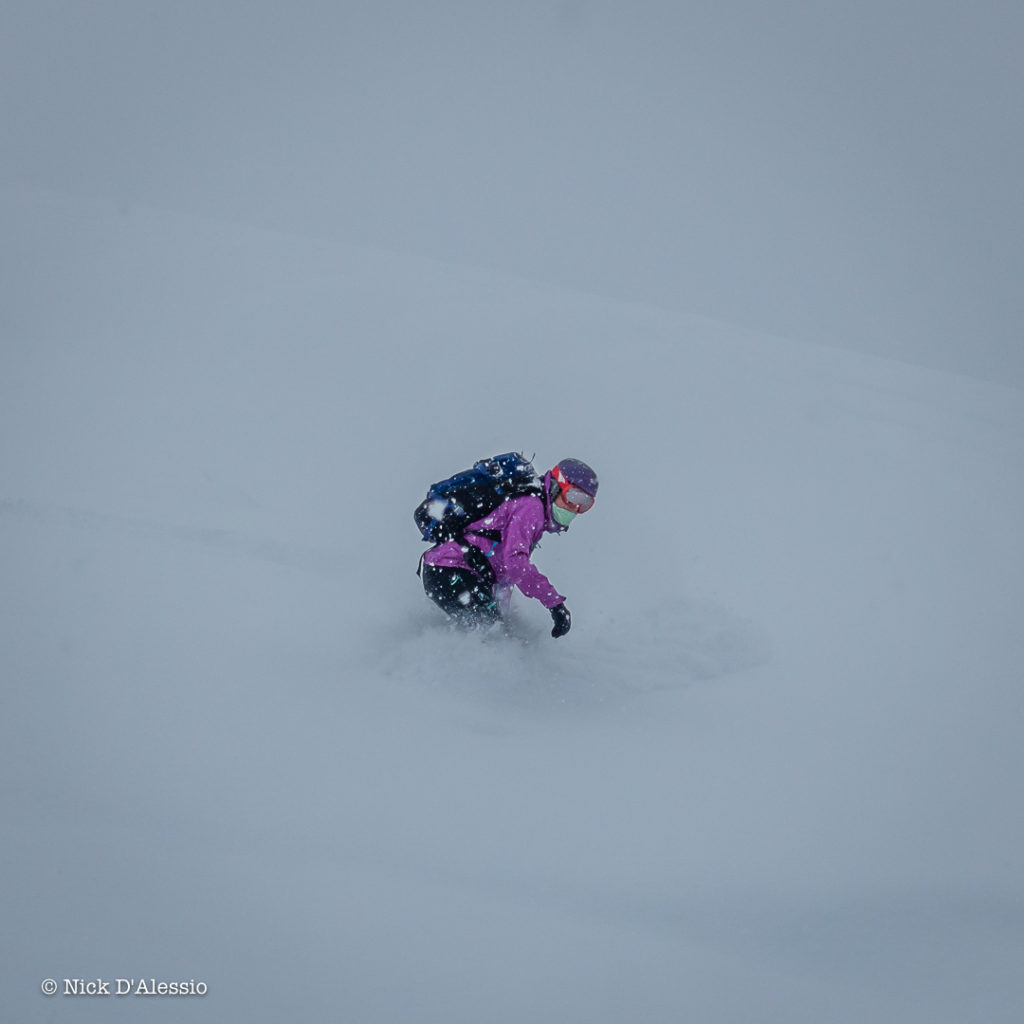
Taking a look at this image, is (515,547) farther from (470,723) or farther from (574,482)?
(470,723)

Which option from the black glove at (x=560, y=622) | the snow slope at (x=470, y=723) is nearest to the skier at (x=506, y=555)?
the black glove at (x=560, y=622)

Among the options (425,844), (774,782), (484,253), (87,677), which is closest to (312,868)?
(425,844)

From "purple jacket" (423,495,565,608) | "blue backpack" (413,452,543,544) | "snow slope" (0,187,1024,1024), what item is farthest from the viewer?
"blue backpack" (413,452,543,544)

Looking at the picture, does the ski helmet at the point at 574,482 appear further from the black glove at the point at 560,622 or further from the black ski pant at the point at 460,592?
the black ski pant at the point at 460,592

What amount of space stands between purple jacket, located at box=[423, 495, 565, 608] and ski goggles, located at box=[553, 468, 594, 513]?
0.13 m

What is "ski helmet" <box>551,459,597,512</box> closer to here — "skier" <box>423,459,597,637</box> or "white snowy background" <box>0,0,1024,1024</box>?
"skier" <box>423,459,597,637</box>

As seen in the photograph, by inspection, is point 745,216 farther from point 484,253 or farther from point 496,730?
point 496,730

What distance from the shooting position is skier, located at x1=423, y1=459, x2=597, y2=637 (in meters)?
4.39

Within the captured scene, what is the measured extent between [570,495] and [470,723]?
4.25 feet

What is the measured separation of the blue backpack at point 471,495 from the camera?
4.52 m

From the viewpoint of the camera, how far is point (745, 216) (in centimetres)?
5906

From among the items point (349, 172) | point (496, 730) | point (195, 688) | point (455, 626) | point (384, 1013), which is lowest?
→ point (384, 1013)

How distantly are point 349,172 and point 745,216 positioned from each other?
2823 centimetres

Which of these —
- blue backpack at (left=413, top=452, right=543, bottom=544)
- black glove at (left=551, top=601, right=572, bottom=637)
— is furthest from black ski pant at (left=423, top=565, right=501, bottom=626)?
black glove at (left=551, top=601, right=572, bottom=637)
